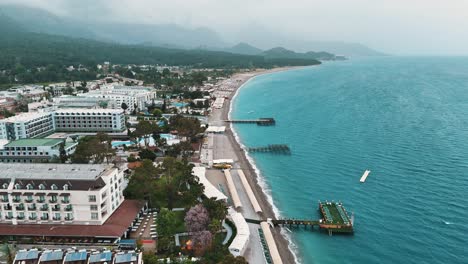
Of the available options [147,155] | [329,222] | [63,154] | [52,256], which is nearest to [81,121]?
[63,154]

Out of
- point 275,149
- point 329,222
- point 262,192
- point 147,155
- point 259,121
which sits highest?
point 147,155

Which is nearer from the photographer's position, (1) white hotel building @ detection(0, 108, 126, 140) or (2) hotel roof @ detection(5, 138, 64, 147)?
(2) hotel roof @ detection(5, 138, 64, 147)

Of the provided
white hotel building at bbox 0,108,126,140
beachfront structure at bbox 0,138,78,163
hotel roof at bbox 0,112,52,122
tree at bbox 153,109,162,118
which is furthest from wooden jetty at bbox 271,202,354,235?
tree at bbox 153,109,162,118

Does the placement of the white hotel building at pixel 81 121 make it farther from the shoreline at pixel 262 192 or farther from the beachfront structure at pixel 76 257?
the beachfront structure at pixel 76 257

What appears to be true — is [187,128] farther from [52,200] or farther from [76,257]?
[76,257]

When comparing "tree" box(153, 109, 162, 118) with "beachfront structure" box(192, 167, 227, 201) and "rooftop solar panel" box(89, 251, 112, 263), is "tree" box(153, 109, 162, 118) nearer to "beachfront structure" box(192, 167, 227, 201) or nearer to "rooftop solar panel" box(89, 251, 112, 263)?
"beachfront structure" box(192, 167, 227, 201)

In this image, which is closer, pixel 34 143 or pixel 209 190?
pixel 209 190
